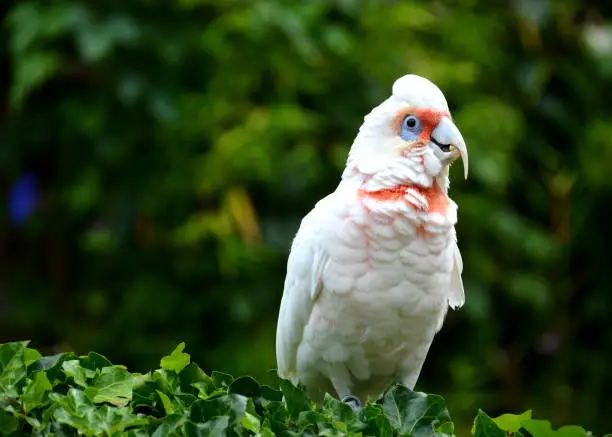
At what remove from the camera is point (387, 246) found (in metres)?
2.59

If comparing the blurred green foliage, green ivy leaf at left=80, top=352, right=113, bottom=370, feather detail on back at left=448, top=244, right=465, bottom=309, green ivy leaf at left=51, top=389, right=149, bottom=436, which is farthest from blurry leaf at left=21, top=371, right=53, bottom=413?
the blurred green foliage

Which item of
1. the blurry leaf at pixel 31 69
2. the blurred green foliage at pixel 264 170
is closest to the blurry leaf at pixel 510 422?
the blurred green foliage at pixel 264 170

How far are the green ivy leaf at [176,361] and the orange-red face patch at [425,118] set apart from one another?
32.0 inches

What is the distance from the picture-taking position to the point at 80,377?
2.29 meters

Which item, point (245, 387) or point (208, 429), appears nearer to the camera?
point (208, 429)

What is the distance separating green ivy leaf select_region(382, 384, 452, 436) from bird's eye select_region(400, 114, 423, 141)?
654mm

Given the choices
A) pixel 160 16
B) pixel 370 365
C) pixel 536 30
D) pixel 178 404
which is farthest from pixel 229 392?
pixel 536 30

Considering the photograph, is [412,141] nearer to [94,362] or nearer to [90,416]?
[94,362]

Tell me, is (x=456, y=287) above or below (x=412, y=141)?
below

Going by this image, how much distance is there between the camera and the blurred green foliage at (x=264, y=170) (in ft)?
16.3

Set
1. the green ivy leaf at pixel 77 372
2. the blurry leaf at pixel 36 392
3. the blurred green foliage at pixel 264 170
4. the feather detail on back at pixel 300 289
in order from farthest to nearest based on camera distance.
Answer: the blurred green foliage at pixel 264 170, the feather detail on back at pixel 300 289, the green ivy leaf at pixel 77 372, the blurry leaf at pixel 36 392

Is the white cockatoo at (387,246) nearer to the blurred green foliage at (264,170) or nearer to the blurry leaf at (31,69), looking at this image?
the blurred green foliage at (264,170)

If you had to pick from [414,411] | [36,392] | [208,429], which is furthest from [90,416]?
[414,411]

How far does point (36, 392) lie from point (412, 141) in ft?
3.69
